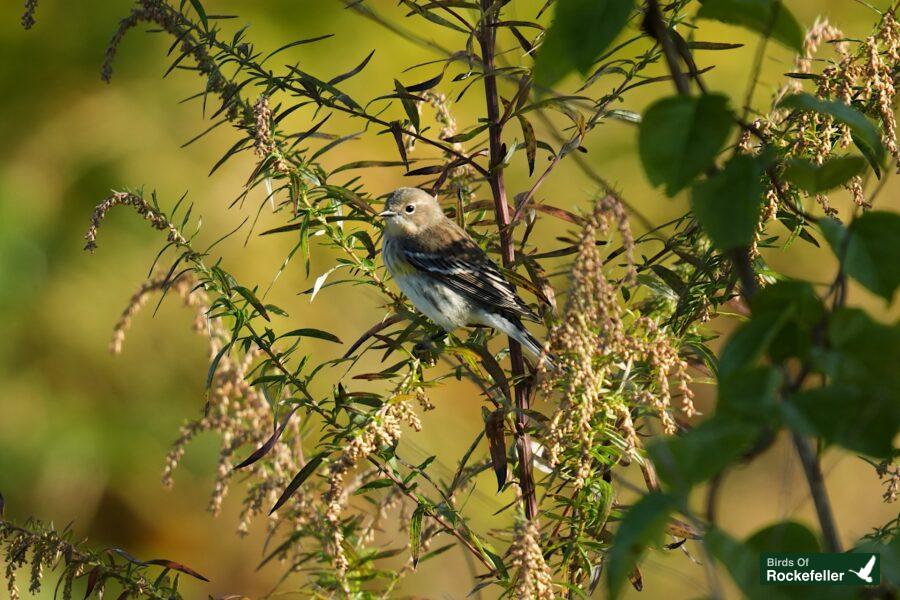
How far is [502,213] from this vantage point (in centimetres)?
155

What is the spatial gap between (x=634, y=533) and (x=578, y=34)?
0.33 m

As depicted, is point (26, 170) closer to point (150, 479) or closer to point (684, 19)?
point (150, 479)

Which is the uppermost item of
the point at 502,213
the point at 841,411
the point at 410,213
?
the point at 410,213

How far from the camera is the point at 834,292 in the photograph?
2.11 ft

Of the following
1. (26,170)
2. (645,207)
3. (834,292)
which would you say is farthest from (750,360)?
(26,170)

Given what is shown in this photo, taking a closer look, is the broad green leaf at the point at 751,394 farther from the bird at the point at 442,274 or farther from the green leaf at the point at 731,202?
the bird at the point at 442,274

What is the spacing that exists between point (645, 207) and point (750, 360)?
3373mm

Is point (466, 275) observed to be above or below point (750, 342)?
above

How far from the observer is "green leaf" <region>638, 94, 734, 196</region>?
634 mm

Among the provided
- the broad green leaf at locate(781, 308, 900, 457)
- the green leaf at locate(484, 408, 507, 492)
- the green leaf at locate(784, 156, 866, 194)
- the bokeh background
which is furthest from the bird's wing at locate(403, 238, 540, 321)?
the broad green leaf at locate(781, 308, 900, 457)

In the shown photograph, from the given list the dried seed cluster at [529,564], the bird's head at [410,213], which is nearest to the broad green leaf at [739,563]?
the dried seed cluster at [529,564]

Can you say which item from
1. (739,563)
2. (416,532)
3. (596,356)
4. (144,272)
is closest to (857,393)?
(739,563)

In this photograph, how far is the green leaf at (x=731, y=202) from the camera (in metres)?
0.63

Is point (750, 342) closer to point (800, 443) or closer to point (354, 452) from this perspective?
point (800, 443)
